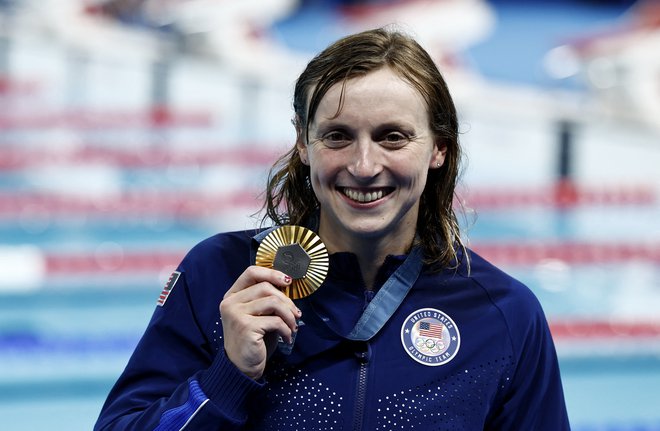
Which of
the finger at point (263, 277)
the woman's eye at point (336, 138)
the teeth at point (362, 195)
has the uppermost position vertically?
the woman's eye at point (336, 138)

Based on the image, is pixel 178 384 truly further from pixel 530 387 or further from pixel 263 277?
pixel 530 387

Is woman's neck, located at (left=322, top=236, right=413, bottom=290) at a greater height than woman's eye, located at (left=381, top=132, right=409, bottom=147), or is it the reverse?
woman's eye, located at (left=381, top=132, right=409, bottom=147)

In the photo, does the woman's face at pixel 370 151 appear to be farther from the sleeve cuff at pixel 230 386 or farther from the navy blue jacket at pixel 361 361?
the sleeve cuff at pixel 230 386

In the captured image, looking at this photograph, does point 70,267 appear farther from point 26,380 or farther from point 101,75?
point 101,75

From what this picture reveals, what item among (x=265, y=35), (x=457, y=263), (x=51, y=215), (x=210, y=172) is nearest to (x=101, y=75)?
(x=265, y=35)

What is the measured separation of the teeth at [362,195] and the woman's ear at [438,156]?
13 cm

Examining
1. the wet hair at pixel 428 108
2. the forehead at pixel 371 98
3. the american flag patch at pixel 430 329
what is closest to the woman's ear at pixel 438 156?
the wet hair at pixel 428 108

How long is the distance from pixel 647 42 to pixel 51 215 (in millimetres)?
5771

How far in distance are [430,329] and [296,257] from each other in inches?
8.6

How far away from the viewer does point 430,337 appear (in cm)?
115

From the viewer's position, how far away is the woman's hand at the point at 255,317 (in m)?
1.00

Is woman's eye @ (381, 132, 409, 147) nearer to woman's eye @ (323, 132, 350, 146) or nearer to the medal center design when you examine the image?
woman's eye @ (323, 132, 350, 146)

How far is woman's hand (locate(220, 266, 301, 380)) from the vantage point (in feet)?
3.29

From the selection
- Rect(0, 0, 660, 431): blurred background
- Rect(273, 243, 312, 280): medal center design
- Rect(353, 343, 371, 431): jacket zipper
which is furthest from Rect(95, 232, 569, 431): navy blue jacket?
Rect(0, 0, 660, 431): blurred background
